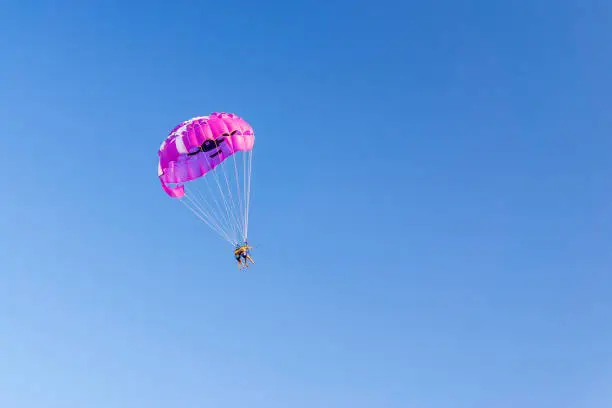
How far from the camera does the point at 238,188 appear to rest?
4716cm

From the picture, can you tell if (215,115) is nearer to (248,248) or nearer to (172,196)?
(172,196)

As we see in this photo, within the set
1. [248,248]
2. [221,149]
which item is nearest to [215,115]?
[221,149]

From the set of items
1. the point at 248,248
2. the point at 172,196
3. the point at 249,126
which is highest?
the point at 249,126

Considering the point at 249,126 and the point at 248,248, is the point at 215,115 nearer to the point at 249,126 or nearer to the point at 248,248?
the point at 249,126

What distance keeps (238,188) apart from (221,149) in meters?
4.11

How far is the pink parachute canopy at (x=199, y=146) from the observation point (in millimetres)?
47031

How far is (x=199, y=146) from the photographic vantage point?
47906 mm

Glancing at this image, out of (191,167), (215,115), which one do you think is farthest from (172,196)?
(215,115)

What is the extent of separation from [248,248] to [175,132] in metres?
9.20

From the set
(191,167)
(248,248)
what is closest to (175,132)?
(191,167)

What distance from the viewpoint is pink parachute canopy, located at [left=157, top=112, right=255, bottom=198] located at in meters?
47.0

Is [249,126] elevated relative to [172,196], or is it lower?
elevated

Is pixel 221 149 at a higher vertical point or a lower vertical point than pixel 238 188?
higher

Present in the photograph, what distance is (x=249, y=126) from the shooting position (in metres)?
49.8
